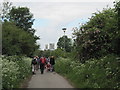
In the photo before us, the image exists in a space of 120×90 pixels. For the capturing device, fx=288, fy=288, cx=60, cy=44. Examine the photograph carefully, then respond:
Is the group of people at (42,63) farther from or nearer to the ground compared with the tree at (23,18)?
nearer to the ground

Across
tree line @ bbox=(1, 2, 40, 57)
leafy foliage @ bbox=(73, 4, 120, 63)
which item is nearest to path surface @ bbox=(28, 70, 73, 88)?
leafy foliage @ bbox=(73, 4, 120, 63)

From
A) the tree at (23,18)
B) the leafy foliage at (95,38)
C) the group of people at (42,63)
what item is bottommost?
the group of people at (42,63)

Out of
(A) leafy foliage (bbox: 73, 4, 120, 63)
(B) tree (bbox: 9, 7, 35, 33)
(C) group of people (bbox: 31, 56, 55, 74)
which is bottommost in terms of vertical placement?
(C) group of people (bbox: 31, 56, 55, 74)

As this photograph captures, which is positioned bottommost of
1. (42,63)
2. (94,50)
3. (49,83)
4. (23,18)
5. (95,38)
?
(49,83)

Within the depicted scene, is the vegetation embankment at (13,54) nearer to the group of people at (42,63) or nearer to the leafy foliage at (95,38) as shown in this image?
the group of people at (42,63)

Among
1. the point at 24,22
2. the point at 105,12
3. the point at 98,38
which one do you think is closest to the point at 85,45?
the point at 98,38

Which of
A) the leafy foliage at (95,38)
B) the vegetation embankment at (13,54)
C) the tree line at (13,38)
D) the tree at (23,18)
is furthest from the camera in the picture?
the tree at (23,18)

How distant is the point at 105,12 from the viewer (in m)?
21.4

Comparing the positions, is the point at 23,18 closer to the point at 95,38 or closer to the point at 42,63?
the point at 42,63

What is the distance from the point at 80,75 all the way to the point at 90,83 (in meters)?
2.78

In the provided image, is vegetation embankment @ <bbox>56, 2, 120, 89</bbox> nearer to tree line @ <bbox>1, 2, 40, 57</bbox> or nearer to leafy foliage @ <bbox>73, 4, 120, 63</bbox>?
leafy foliage @ <bbox>73, 4, 120, 63</bbox>

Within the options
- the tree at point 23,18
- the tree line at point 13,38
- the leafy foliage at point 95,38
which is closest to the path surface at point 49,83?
the leafy foliage at point 95,38

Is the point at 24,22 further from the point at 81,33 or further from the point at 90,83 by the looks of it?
the point at 90,83

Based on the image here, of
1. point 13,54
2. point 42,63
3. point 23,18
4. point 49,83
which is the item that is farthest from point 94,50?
point 23,18
